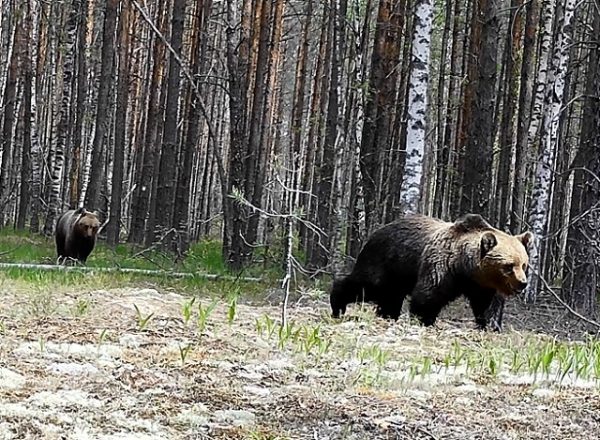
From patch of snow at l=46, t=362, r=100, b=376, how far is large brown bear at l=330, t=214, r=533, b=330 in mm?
4394

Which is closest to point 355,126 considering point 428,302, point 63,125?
point 428,302

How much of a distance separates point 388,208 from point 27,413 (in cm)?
1755

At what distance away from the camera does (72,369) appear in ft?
15.3

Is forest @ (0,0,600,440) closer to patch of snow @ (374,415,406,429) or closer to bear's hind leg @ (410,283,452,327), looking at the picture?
patch of snow @ (374,415,406,429)

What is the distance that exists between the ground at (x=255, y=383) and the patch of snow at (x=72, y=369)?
12 mm

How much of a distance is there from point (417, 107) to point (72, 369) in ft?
26.1

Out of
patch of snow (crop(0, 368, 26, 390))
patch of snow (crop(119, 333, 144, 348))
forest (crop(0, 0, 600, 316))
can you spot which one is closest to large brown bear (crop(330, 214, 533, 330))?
forest (crop(0, 0, 600, 316))

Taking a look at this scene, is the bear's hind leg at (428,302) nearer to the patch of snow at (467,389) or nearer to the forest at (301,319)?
the forest at (301,319)

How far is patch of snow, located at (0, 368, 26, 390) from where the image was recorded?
4.16 meters

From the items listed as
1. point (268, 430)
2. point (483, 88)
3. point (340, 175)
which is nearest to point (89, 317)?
point (268, 430)

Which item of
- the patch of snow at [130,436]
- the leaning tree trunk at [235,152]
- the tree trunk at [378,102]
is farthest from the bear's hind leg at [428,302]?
the leaning tree trunk at [235,152]

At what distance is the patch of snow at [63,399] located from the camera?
12.8 ft

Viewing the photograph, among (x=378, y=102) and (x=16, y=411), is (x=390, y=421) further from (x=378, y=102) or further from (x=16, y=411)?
(x=378, y=102)

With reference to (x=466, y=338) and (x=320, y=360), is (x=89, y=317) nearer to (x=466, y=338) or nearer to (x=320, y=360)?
(x=320, y=360)
